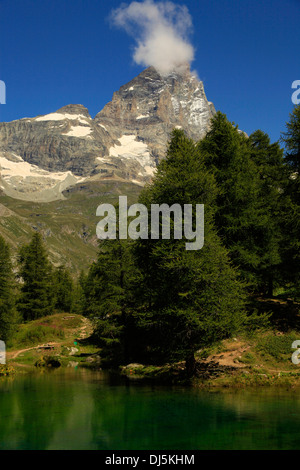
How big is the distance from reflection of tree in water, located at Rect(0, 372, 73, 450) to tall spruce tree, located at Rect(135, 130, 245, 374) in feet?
23.4

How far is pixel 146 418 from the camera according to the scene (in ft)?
58.0

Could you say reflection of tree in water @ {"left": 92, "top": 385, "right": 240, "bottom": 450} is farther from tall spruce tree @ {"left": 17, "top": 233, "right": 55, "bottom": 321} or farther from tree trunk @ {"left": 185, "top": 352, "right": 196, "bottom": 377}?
tall spruce tree @ {"left": 17, "top": 233, "right": 55, "bottom": 321}

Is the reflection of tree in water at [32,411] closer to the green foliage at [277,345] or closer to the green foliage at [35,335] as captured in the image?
the green foliage at [277,345]

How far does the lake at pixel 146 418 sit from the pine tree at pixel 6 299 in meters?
24.4

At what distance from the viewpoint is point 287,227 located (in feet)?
95.2

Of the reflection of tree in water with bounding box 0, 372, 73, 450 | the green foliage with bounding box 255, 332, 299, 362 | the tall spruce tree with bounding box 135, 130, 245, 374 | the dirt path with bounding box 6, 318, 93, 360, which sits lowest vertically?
the dirt path with bounding box 6, 318, 93, 360

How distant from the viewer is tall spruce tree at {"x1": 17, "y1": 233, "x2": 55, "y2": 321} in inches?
2596

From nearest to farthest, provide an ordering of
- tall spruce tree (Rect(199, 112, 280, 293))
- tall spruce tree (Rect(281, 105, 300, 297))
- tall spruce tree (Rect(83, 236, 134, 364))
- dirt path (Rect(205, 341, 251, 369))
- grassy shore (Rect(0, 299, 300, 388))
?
grassy shore (Rect(0, 299, 300, 388))
dirt path (Rect(205, 341, 251, 369))
tall spruce tree (Rect(281, 105, 300, 297))
tall spruce tree (Rect(199, 112, 280, 293))
tall spruce tree (Rect(83, 236, 134, 364))

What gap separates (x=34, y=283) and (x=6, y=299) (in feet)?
47.7

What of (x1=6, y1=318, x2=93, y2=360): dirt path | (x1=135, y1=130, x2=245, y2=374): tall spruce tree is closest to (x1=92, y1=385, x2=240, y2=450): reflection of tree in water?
(x1=135, y1=130, x2=245, y2=374): tall spruce tree

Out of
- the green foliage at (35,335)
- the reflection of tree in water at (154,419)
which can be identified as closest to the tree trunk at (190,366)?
the reflection of tree in water at (154,419)

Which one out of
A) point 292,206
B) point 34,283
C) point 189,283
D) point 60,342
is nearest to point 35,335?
point 60,342

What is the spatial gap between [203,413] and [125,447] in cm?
548

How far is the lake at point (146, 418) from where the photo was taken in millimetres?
14273
